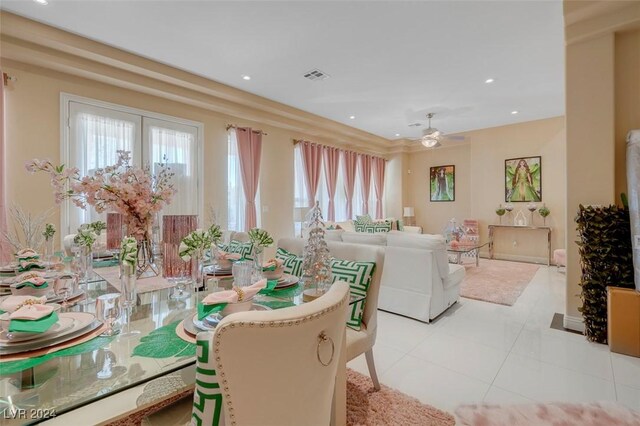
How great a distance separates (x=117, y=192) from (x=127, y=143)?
2.77 m

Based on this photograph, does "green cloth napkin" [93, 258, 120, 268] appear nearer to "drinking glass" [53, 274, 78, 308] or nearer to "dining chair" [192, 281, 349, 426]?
"drinking glass" [53, 274, 78, 308]

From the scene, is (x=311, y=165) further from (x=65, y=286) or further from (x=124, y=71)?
(x=65, y=286)

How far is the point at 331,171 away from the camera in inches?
274

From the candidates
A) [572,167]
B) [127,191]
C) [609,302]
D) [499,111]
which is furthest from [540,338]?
[499,111]

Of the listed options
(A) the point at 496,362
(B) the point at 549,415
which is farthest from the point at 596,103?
(B) the point at 549,415

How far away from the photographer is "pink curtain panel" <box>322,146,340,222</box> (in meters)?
6.86

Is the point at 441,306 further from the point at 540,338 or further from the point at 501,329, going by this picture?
the point at 540,338

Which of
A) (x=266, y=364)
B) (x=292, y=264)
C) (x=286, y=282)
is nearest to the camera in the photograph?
(x=266, y=364)

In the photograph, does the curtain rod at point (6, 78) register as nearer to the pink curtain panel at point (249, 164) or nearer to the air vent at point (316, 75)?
the pink curtain panel at point (249, 164)

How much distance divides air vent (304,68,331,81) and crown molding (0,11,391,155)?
1.12 meters

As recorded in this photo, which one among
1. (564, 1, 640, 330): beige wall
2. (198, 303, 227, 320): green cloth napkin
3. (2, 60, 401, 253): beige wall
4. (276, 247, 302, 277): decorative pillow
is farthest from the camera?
(2, 60, 401, 253): beige wall

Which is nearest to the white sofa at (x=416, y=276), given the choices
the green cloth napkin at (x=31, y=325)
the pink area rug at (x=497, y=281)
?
the pink area rug at (x=497, y=281)

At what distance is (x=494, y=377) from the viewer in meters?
2.15

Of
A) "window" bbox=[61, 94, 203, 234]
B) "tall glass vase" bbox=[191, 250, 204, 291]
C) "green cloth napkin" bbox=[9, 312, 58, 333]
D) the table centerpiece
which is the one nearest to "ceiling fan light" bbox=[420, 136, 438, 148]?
"window" bbox=[61, 94, 203, 234]
